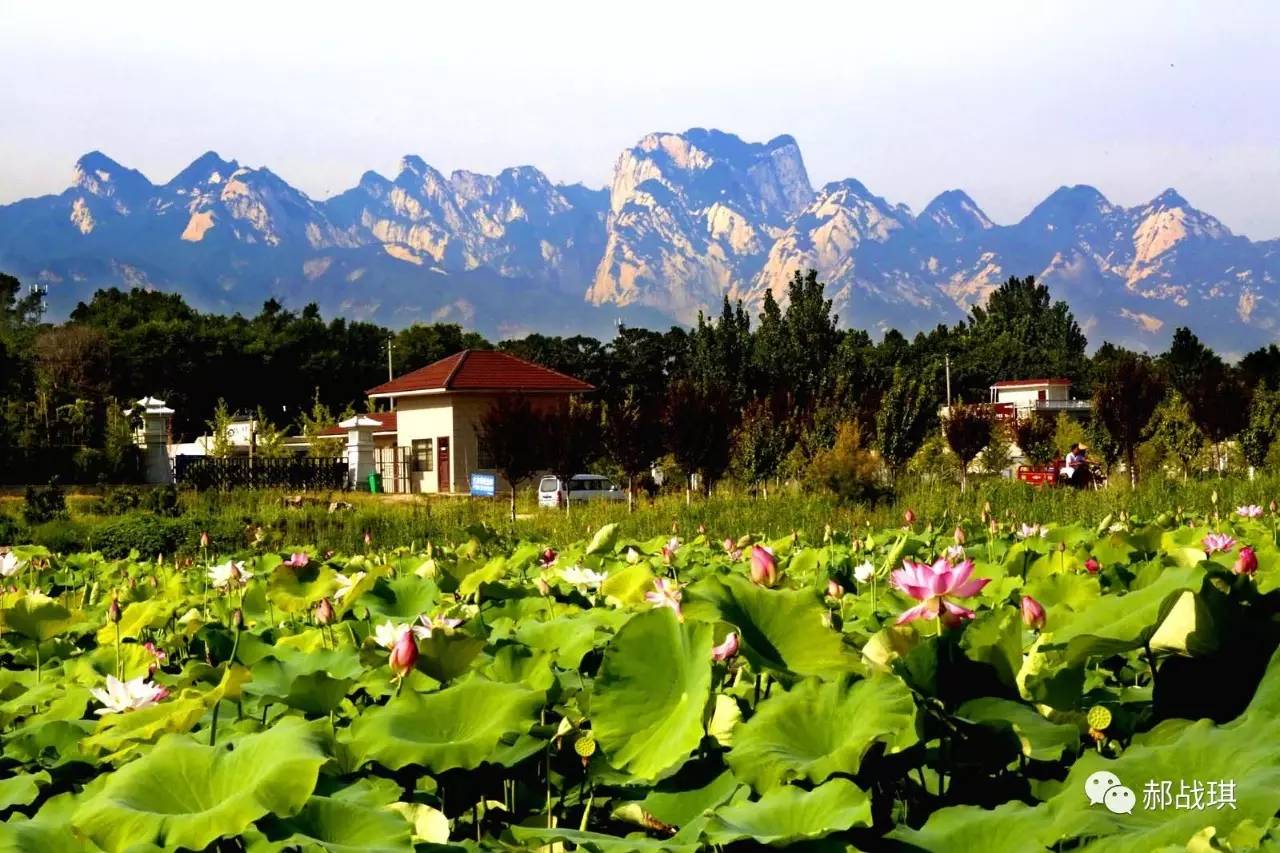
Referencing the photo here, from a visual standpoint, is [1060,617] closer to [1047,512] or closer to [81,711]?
[81,711]

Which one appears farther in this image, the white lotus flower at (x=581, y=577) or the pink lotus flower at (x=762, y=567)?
the white lotus flower at (x=581, y=577)

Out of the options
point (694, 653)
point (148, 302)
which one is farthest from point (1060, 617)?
point (148, 302)

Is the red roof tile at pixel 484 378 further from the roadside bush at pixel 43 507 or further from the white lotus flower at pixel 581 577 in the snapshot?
the white lotus flower at pixel 581 577

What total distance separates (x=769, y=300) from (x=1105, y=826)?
5105cm

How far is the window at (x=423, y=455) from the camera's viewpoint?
112ft

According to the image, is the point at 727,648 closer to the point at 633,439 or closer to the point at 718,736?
the point at 718,736

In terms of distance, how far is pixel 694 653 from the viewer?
142 cm

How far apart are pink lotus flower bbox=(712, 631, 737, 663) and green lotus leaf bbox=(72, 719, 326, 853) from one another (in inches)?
20.9

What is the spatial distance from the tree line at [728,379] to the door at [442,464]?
552 cm

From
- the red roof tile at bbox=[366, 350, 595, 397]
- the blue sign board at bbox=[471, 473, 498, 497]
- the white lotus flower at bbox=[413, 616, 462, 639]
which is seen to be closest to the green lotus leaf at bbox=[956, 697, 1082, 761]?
the white lotus flower at bbox=[413, 616, 462, 639]

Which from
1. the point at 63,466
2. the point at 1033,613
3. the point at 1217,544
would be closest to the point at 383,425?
the point at 63,466

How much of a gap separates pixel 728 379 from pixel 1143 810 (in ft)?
153

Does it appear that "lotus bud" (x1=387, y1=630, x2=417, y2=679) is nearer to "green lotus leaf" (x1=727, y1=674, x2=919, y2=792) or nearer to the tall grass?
"green lotus leaf" (x1=727, y1=674, x2=919, y2=792)

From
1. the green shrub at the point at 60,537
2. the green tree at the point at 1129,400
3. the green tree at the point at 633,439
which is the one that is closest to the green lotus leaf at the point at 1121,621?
the green shrub at the point at 60,537
